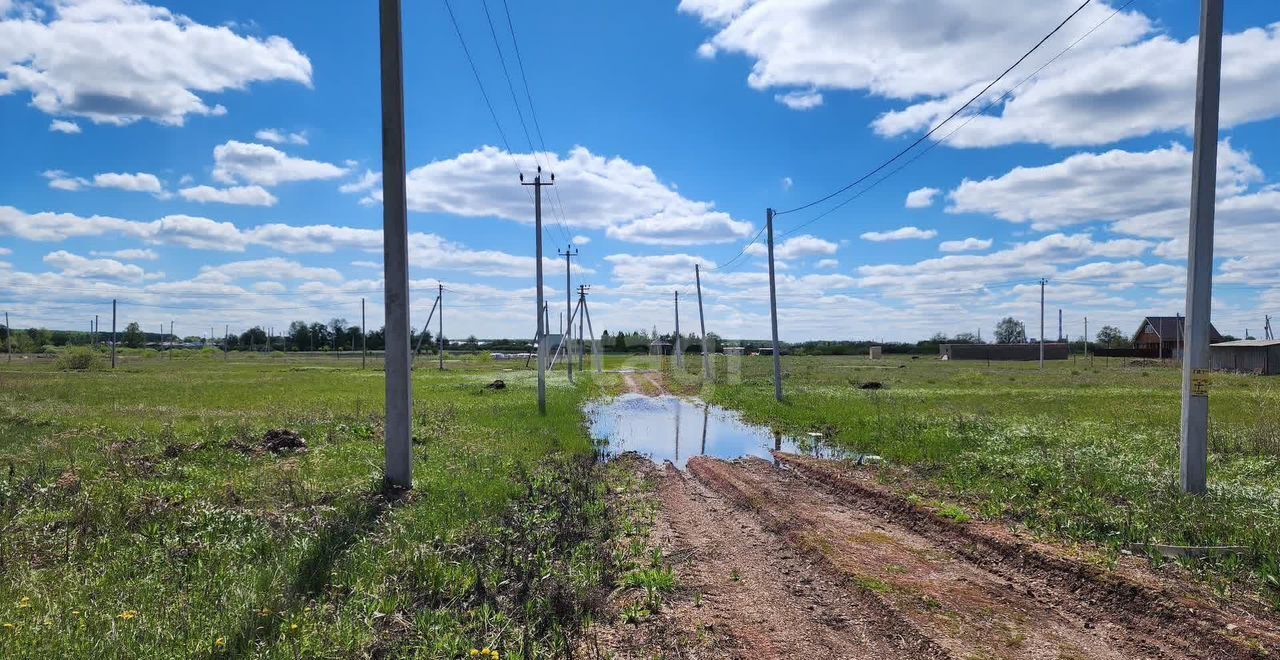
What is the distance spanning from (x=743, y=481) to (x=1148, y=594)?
6122mm

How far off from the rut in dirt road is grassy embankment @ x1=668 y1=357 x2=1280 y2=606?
2986mm

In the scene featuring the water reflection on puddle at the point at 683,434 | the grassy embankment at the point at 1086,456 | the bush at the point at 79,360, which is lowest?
the water reflection on puddle at the point at 683,434

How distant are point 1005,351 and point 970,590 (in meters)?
77.7

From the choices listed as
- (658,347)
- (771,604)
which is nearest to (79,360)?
(658,347)

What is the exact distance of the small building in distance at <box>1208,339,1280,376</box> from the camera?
41812mm

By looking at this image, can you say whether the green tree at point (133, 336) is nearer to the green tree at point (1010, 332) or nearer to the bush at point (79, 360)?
the bush at point (79, 360)

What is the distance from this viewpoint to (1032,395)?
2670 centimetres

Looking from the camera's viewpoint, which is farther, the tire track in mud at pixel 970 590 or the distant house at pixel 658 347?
the distant house at pixel 658 347

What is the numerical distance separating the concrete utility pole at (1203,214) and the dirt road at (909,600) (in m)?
3.25

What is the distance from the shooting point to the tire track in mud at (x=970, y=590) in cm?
489

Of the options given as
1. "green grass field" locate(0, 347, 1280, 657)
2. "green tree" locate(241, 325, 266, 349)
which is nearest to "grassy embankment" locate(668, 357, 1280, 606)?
"green grass field" locate(0, 347, 1280, 657)

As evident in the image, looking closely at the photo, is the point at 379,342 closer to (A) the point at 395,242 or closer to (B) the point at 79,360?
(B) the point at 79,360

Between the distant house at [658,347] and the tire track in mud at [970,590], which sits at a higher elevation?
the distant house at [658,347]

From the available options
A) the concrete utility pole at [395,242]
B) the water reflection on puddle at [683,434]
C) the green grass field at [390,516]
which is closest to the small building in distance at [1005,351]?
the water reflection on puddle at [683,434]
